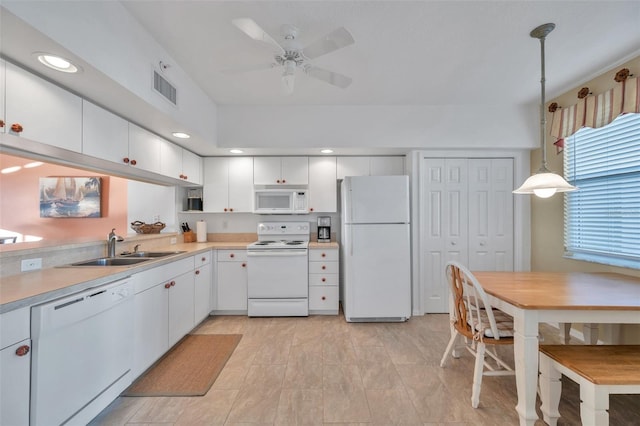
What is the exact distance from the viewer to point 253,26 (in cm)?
150

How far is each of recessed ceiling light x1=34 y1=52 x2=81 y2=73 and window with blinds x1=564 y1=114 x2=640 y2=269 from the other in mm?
4137

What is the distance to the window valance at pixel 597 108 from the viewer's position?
2.25 meters

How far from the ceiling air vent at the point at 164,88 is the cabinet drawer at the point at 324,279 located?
2391mm

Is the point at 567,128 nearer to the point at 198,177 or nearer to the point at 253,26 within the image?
the point at 253,26

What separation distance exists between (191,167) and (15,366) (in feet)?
8.71

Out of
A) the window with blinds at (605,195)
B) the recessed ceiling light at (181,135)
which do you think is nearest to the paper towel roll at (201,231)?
the recessed ceiling light at (181,135)

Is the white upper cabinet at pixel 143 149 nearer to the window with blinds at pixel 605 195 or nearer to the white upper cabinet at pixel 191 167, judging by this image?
the white upper cabinet at pixel 191 167

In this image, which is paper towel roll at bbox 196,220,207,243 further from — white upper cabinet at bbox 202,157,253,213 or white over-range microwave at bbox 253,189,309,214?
white over-range microwave at bbox 253,189,309,214

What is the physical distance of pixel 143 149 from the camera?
2.54 metres

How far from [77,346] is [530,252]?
14.7 feet

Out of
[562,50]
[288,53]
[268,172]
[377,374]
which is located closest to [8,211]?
[268,172]

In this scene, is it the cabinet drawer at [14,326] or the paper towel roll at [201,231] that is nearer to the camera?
the cabinet drawer at [14,326]

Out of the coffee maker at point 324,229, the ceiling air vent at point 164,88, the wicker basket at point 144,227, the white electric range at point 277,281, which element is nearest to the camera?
the ceiling air vent at point 164,88

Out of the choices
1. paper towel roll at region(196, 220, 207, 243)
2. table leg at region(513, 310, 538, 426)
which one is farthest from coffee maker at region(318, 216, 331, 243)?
table leg at region(513, 310, 538, 426)
